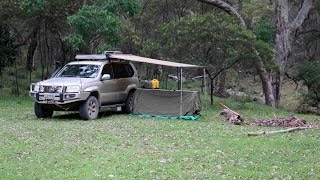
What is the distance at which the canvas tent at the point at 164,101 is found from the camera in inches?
619

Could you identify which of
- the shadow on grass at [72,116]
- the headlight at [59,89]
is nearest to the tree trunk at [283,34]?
the shadow on grass at [72,116]

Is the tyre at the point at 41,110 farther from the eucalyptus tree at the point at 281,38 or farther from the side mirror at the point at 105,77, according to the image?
the eucalyptus tree at the point at 281,38

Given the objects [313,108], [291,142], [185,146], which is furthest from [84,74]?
[313,108]

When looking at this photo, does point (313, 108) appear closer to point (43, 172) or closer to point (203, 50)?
point (203, 50)

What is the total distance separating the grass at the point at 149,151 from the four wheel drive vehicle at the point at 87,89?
2.03ft

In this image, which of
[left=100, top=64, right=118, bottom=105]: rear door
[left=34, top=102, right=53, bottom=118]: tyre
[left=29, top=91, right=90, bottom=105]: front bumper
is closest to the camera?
[left=29, top=91, right=90, bottom=105]: front bumper

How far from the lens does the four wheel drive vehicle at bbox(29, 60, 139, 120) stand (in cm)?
1409

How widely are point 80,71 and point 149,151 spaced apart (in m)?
6.75

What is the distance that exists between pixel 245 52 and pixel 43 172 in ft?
41.8

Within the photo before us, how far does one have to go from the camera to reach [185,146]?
1007 cm

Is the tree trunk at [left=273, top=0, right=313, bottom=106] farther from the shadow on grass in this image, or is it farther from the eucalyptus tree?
the shadow on grass

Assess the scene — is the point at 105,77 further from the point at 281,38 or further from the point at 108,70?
the point at 281,38

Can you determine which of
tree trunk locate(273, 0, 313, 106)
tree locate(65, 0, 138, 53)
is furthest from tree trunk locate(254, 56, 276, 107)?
tree locate(65, 0, 138, 53)

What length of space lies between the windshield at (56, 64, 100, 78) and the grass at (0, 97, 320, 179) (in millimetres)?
1763
